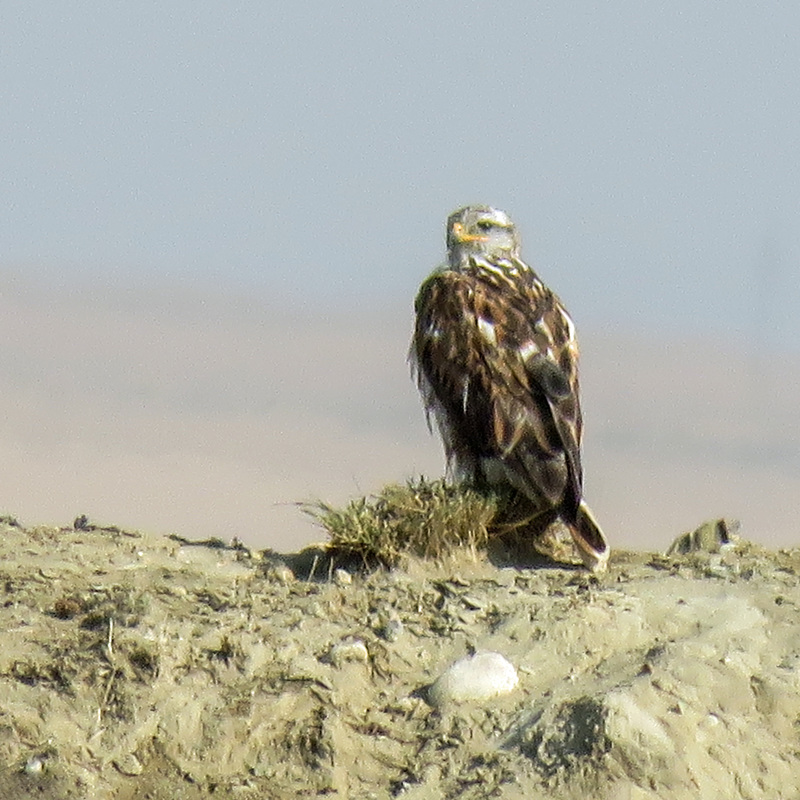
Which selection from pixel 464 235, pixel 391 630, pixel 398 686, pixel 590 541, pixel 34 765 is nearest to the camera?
pixel 34 765

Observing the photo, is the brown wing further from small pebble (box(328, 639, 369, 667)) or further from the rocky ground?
small pebble (box(328, 639, 369, 667))

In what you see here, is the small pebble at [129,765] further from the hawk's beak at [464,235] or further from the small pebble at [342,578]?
the hawk's beak at [464,235]

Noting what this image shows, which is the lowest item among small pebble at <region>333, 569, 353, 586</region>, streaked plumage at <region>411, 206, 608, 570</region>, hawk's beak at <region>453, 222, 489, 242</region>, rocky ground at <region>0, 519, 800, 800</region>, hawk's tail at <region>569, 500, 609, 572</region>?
rocky ground at <region>0, 519, 800, 800</region>

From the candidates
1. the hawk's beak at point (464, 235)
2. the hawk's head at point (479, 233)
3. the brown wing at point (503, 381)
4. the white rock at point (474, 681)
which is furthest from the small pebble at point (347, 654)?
the hawk's beak at point (464, 235)

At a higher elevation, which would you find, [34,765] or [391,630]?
[391,630]

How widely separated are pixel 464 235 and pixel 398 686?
4.09 meters

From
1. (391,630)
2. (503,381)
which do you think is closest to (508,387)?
(503,381)

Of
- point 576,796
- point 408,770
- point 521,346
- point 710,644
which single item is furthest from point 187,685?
point 521,346

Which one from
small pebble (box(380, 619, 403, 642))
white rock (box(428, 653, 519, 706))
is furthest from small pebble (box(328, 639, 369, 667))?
white rock (box(428, 653, 519, 706))

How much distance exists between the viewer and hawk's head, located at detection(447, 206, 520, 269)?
10.7 meters

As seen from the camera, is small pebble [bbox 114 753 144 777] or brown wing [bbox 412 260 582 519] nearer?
small pebble [bbox 114 753 144 777]

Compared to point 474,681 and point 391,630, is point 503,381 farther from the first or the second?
point 474,681

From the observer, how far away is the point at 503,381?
30.6 ft

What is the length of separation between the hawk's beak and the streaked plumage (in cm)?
52
